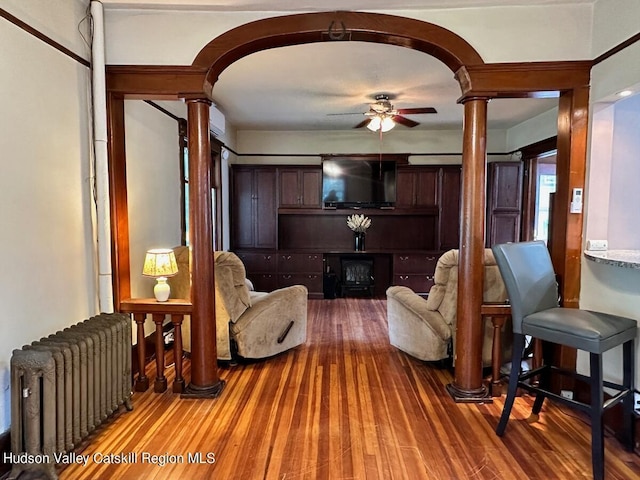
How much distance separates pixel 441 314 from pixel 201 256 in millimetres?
2066

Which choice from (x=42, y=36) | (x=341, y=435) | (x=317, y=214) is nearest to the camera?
(x=42, y=36)

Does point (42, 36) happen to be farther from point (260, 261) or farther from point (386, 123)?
point (260, 261)

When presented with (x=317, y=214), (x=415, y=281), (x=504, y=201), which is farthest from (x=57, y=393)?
(x=504, y=201)

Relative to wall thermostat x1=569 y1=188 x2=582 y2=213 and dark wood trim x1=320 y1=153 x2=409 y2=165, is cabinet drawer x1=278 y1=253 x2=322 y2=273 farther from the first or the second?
wall thermostat x1=569 y1=188 x2=582 y2=213

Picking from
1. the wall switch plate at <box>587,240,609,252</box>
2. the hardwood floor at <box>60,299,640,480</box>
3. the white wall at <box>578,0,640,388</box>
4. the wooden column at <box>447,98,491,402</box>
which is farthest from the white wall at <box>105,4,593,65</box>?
the hardwood floor at <box>60,299,640,480</box>

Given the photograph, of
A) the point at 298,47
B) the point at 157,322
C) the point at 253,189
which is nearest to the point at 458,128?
the point at 253,189

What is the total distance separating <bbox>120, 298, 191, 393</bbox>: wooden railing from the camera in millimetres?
2811

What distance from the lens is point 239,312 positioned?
3.34 m

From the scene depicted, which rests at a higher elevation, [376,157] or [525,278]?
[376,157]

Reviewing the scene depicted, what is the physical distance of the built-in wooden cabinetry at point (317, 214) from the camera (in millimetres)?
6246

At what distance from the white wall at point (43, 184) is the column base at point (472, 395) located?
2691 mm

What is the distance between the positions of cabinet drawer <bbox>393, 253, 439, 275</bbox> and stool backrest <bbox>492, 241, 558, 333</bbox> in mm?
3797

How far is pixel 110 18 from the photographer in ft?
8.70

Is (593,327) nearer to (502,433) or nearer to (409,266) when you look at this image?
(502,433)
